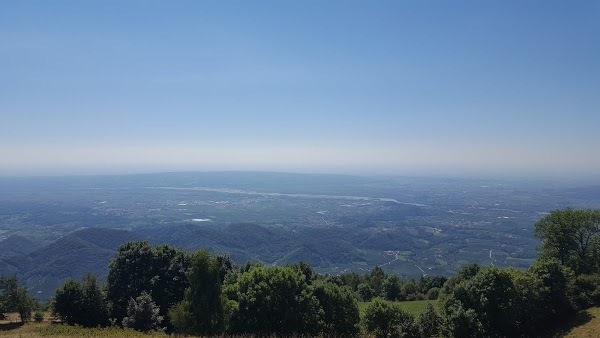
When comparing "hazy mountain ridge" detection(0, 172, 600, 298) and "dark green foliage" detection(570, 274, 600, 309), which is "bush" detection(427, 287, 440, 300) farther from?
"hazy mountain ridge" detection(0, 172, 600, 298)

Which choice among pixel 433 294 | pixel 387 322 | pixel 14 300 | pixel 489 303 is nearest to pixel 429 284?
pixel 433 294

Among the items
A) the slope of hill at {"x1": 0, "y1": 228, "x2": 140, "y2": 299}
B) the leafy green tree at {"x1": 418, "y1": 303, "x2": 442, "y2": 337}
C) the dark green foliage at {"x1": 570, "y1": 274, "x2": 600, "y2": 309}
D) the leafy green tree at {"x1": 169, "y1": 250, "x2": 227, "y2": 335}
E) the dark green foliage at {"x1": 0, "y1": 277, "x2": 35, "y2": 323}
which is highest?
the leafy green tree at {"x1": 169, "y1": 250, "x2": 227, "y2": 335}

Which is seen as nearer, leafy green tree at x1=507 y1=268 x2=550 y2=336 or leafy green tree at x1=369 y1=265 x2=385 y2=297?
leafy green tree at x1=507 y1=268 x2=550 y2=336

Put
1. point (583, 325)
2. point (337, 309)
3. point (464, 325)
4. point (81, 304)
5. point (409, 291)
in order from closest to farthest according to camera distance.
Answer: point (464, 325)
point (583, 325)
point (337, 309)
point (81, 304)
point (409, 291)

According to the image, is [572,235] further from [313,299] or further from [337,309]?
[313,299]

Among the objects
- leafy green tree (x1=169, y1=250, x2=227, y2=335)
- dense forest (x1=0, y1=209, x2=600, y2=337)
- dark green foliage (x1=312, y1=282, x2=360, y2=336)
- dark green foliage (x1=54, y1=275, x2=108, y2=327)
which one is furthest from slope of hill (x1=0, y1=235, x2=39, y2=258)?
dark green foliage (x1=312, y1=282, x2=360, y2=336)

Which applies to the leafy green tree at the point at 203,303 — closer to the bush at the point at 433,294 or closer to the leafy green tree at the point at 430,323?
the leafy green tree at the point at 430,323

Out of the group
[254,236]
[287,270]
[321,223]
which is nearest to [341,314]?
[287,270]
